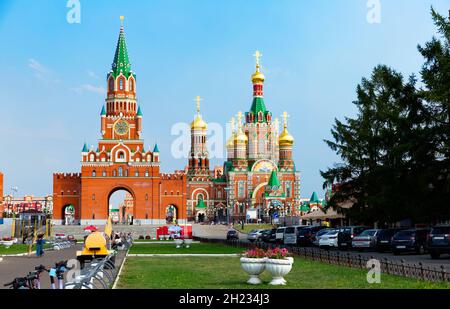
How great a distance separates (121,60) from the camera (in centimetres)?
10088

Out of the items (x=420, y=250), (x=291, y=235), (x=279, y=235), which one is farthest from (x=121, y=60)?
(x=420, y=250)

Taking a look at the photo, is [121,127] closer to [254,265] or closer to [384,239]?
[384,239]

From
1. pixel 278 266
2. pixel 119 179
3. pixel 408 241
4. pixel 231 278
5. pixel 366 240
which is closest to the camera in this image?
pixel 278 266

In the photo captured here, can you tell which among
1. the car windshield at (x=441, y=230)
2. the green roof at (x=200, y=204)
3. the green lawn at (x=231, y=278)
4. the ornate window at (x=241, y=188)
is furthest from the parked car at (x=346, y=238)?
the green roof at (x=200, y=204)

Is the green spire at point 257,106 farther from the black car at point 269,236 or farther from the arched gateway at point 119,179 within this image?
the black car at point 269,236

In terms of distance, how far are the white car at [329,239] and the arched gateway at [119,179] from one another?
5681 cm

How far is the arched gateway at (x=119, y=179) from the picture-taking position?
310 feet

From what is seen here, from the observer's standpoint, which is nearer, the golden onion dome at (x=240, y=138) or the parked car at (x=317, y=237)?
the parked car at (x=317, y=237)

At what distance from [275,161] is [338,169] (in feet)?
258

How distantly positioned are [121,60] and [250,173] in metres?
34.2

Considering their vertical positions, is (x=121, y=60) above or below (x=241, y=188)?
above

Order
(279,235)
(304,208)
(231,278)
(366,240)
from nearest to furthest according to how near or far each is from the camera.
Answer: (231,278) → (366,240) → (279,235) → (304,208)

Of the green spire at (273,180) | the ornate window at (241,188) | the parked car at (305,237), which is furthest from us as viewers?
the ornate window at (241,188)
